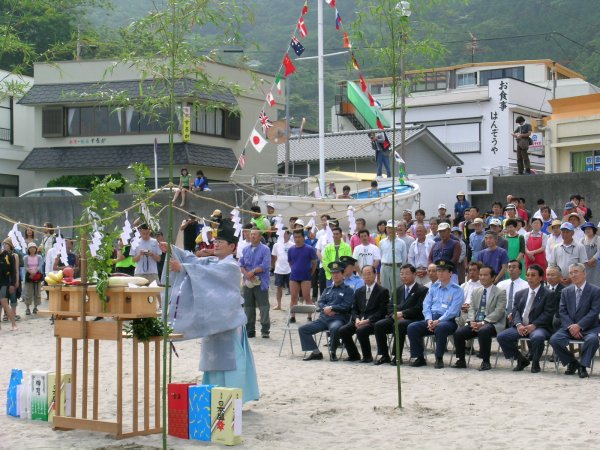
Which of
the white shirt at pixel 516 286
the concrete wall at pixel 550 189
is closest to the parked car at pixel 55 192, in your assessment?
the concrete wall at pixel 550 189

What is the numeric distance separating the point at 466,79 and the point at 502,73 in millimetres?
2178

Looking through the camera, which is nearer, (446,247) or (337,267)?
(337,267)

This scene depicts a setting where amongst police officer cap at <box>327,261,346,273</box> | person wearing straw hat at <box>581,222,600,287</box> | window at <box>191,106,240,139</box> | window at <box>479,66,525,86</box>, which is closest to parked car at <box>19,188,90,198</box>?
window at <box>191,106,240,139</box>

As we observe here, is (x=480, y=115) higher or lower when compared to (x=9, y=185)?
higher

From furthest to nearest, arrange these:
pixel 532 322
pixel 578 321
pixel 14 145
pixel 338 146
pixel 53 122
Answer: pixel 338 146 → pixel 14 145 → pixel 53 122 → pixel 532 322 → pixel 578 321

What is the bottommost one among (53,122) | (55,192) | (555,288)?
(555,288)

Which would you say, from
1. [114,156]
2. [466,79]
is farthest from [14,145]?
[466,79]

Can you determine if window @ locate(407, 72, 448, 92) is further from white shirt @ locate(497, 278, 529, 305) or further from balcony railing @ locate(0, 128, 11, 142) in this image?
white shirt @ locate(497, 278, 529, 305)

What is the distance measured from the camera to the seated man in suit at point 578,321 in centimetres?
1240

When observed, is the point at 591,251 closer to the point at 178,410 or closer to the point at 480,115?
the point at 178,410

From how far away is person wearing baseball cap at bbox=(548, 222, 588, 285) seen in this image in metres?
15.1

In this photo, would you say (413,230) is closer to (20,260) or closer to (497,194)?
(497,194)

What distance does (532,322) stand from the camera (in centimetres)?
1323

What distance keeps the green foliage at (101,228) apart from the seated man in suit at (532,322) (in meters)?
6.03
